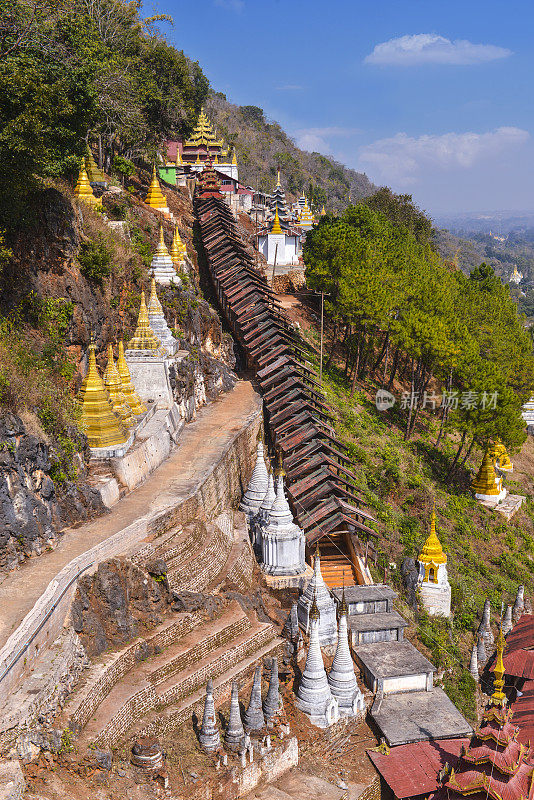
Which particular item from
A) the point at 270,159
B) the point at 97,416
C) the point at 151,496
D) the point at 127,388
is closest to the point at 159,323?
the point at 127,388

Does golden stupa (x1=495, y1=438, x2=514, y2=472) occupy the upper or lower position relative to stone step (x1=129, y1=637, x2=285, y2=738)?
lower

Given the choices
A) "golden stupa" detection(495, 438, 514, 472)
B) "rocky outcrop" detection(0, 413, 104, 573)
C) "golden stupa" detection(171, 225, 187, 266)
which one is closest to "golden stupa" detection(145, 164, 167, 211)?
"golden stupa" detection(171, 225, 187, 266)

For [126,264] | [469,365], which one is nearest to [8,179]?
[126,264]

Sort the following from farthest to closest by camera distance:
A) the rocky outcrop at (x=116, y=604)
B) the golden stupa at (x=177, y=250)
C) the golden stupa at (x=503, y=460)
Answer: the golden stupa at (x=503, y=460) < the golden stupa at (x=177, y=250) < the rocky outcrop at (x=116, y=604)

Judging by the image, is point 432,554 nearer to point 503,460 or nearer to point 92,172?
point 503,460

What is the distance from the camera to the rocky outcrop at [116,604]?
683 inches

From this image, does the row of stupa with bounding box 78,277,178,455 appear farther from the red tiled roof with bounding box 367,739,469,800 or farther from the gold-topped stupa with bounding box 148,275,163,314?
the red tiled roof with bounding box 367,739,469,800

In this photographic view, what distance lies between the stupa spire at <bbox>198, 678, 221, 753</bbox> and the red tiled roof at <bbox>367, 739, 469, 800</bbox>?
655cm

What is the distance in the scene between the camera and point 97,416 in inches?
941

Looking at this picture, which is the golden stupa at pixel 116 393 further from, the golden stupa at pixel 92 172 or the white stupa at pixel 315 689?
the golden stupa at pixel 92 172

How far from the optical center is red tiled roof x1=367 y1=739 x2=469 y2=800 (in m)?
21.1

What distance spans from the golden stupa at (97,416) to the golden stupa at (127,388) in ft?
10.7

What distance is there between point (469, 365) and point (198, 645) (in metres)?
31.6

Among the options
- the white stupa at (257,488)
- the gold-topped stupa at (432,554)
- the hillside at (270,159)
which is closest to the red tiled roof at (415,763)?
the white stupa at (257,488)
